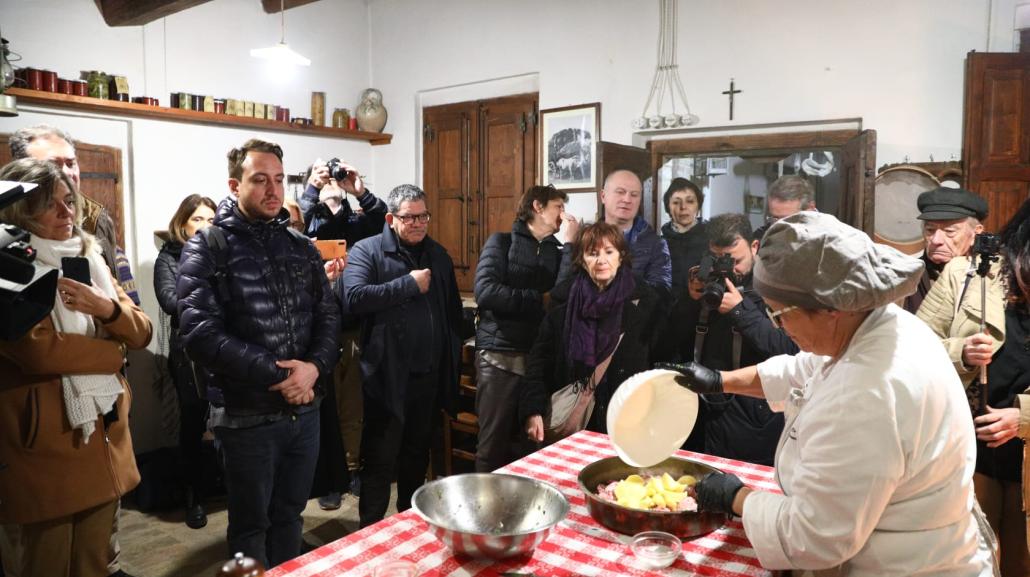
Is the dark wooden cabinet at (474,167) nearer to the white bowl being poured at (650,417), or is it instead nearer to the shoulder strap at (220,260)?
the shoulder strap at (220,260)

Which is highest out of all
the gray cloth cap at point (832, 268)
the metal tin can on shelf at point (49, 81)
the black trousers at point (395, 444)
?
the metal tin can on shelf at point (49, 81)

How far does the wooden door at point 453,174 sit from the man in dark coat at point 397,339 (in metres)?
2.28

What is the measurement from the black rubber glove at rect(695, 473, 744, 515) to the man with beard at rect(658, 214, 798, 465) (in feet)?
4.01

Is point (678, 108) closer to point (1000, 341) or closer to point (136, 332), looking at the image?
point (1000, 341)

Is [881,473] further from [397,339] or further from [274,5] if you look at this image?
[274,5]

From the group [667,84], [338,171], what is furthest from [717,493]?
[667,84]

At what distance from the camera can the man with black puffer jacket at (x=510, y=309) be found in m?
3.11

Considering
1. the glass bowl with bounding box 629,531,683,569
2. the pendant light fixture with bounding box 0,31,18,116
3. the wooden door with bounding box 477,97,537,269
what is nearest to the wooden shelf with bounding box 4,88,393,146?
the pendant light fixture with bounding box 0,31,18,116

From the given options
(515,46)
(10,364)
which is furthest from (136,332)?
(515,46)

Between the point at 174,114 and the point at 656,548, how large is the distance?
14.2ft

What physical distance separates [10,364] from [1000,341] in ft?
10.2

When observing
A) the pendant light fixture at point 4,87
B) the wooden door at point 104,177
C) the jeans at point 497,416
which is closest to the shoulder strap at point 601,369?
the jeans at point 497,416

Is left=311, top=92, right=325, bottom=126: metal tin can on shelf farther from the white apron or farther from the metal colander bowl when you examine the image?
the white apron

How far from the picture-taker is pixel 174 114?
4.51m
